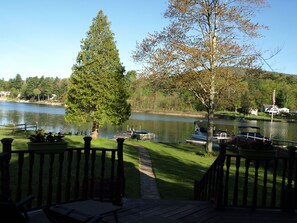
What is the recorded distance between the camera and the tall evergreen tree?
2188 cm

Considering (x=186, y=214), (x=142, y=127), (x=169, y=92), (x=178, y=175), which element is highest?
(x=169, y=92)

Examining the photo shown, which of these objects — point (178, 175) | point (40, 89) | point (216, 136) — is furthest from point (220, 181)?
point (40, 89)

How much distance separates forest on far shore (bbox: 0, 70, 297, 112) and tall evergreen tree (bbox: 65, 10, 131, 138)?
1791mm

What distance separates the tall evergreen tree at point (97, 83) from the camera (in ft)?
A: 71.8

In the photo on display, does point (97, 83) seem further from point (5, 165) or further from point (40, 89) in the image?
point (40, 89)

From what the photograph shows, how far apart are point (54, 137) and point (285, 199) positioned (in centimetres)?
372

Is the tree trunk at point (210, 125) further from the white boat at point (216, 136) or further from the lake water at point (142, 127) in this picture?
the lake water at point (142, 127)

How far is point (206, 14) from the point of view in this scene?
1741 centimetres

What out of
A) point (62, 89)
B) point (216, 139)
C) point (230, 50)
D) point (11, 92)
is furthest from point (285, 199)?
point (11, 92)

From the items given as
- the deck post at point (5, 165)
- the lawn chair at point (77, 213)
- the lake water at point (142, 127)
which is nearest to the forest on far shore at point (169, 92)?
the lake water at point (142, 127)

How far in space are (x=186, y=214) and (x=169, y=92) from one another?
13851 millimetres

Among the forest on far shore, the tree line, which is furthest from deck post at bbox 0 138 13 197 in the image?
the tree line

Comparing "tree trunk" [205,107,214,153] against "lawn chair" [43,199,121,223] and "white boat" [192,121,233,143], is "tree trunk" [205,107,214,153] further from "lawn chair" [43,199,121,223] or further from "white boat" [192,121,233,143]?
"lawn chair" [43,199,121,223]

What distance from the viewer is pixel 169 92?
18125 millimetres
